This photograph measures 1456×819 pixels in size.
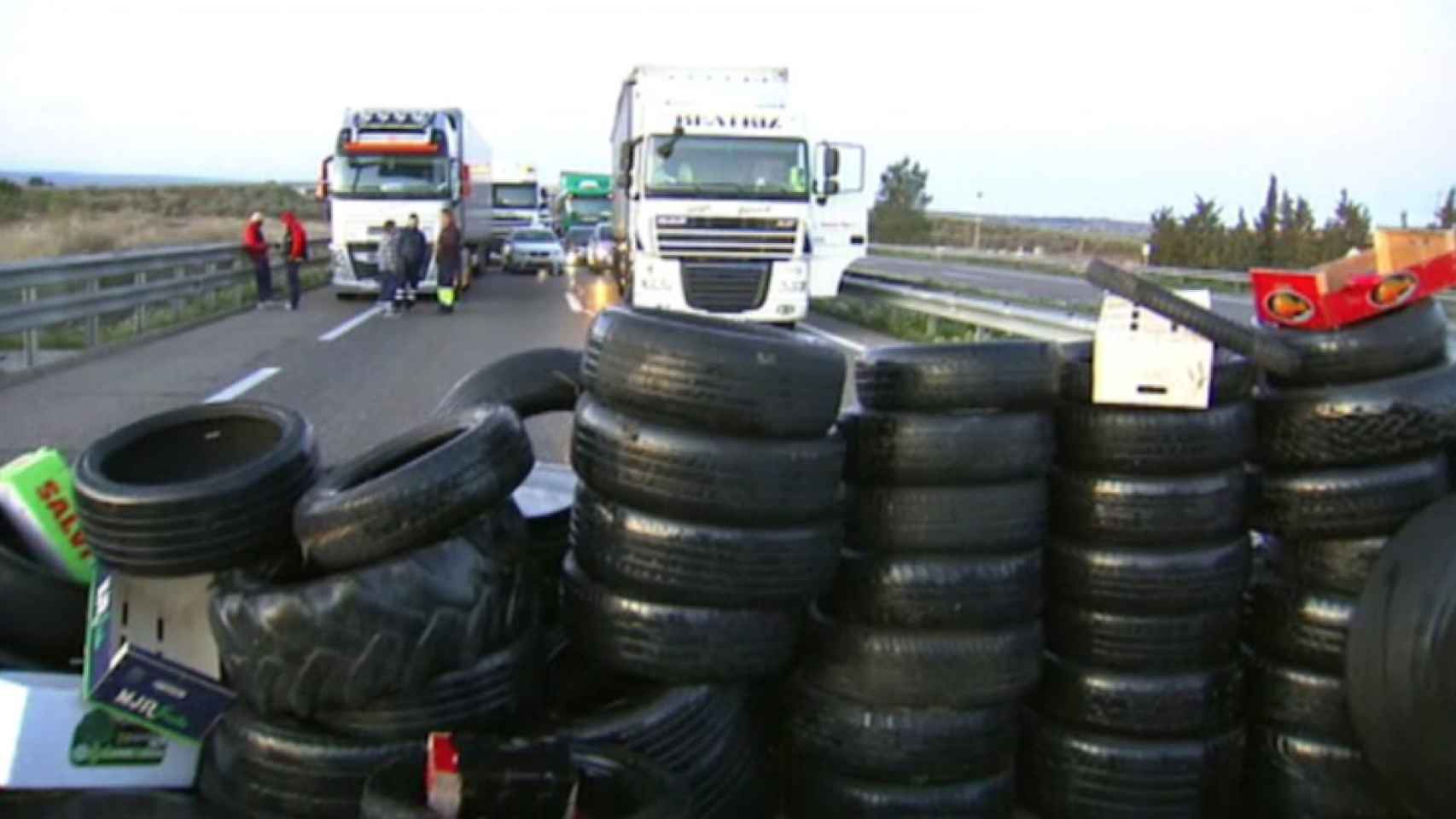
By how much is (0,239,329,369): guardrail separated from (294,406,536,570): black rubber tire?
11.7 meters

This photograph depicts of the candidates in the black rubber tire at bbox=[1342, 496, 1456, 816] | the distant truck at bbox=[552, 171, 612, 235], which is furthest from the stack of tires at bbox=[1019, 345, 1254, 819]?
the distant truck at bbox=[552, 171, 612, 235]

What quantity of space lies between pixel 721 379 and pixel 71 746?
6.52 ft

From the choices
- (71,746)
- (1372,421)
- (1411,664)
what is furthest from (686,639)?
(1372,421)

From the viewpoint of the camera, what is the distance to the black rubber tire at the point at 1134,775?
12.3 feet

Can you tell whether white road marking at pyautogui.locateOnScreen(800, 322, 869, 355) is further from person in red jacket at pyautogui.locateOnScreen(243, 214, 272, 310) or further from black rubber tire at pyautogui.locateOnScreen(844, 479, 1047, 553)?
black rubber tire at pyautogui.locateOnScreen(844, 479, 1047, 553)

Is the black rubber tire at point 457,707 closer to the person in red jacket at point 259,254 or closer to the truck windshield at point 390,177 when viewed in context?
the person in red jacket at point 259,254

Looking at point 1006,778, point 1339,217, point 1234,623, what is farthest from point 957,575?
point 1339,217

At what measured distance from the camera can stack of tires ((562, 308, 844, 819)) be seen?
3.52 m

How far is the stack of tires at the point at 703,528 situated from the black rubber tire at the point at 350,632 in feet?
1.27

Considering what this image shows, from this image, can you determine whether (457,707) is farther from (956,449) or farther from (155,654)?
(956,449)

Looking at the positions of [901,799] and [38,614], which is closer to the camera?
[901,799]

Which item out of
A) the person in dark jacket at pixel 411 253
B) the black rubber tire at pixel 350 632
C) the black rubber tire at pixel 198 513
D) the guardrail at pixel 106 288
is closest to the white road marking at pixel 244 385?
the guardrail at pixel 106 288

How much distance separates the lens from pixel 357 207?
2747 cm

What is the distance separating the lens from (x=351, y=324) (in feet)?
71.1
